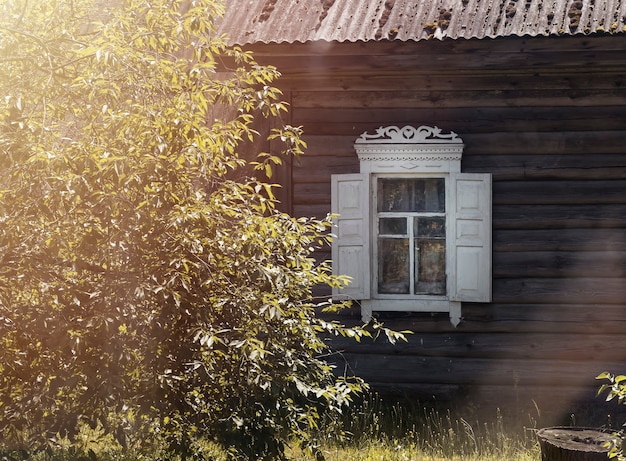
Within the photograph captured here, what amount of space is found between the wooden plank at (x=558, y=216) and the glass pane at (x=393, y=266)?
2.61 feet

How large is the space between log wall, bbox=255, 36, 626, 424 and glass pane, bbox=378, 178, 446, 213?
31cm

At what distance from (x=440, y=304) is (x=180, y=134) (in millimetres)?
3820

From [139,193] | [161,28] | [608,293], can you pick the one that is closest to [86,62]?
[161,28]

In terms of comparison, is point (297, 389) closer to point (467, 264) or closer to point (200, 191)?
point (200, 191)

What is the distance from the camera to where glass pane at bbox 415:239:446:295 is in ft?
25.5

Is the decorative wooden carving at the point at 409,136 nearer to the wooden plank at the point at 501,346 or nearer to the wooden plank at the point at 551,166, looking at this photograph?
the wooden plank at the point at 551,166

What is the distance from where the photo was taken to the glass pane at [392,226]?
25.7 feet

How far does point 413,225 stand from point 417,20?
5.51ft

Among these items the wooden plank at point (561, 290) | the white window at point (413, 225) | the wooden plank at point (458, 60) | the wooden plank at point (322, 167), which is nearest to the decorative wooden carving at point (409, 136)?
the white window at point (413, 225)

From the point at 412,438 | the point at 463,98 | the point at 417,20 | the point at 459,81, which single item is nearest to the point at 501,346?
the point at 412,438

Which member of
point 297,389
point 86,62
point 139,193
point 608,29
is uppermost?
point 608,29

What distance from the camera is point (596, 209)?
754 cm

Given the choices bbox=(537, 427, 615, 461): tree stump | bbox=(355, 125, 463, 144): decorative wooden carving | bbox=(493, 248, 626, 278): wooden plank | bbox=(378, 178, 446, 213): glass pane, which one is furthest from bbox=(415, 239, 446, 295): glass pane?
bbox=(537, 427, 615, 461): tree stump

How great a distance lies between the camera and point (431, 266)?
25.6 ft
